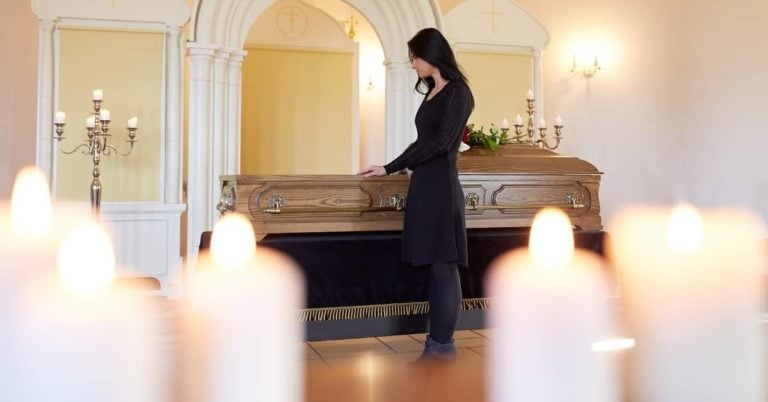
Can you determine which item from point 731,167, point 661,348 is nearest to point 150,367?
point 661,348

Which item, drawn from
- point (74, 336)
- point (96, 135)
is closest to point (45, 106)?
point (96, 135)

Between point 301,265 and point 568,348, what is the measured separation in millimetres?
1279

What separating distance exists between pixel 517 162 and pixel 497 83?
91.6 inches

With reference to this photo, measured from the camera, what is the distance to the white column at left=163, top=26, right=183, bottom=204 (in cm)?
534

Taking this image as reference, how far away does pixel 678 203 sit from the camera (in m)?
6.41

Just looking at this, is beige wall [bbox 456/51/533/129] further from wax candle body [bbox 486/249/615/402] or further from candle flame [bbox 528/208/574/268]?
wax candle body [bbox 486/249/615/402]

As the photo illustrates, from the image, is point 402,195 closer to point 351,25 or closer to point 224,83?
point 224,83

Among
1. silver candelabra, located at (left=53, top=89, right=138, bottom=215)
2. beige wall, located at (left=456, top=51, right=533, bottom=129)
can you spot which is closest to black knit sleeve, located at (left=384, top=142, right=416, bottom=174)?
silver candelabra, located at (left=53, top=89, right=138, bottom=215)

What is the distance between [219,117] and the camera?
5.58 meters

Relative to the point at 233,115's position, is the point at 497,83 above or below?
above

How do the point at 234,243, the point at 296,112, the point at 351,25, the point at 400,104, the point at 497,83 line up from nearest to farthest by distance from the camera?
the point at 234,243 < the point at 400,104 < the point at 497,83 < the point at 296,112 < the point at 351,25

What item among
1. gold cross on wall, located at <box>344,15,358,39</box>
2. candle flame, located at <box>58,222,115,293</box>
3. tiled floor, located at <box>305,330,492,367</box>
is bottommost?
tiled floor, located at <box>305,330,492,367</box>

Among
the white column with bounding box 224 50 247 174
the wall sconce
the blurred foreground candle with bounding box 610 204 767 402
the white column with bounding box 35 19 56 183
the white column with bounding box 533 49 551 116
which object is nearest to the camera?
the blurred foreground candle with bounding box 610 204 767 402

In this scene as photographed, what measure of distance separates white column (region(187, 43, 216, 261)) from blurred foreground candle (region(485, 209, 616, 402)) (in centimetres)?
251
